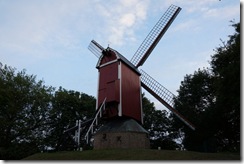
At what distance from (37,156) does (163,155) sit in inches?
359

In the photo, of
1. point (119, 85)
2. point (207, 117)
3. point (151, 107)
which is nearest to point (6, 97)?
point (119, 85)

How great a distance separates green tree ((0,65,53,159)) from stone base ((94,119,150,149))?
13961 millimetres

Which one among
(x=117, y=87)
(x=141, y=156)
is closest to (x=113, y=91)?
(x=117, y=87)

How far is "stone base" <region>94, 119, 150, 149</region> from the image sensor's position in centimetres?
2414

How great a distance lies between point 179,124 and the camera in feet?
125

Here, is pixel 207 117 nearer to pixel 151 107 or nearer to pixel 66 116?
pixel 151 107

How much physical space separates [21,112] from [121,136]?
1870 cm

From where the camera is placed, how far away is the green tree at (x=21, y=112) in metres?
35.4

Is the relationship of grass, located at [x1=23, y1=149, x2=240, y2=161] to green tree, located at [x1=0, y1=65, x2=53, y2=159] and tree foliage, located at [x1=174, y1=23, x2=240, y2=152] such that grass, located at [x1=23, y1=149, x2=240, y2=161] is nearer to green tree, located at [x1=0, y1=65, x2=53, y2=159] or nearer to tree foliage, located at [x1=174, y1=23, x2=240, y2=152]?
tree foliage, located at [x1=174, y1=23, x2=240, y2=152]

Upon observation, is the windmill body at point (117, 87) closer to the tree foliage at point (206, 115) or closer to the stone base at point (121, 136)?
the stone base at point (121, 136)

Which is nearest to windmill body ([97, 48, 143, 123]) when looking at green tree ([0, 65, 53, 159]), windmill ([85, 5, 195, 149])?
windmill ([85, 5, 195, 149])

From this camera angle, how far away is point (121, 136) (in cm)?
2422

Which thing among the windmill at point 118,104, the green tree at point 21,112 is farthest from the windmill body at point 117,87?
the green tree at point 21,112

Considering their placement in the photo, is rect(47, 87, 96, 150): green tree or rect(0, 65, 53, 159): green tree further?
rect(47, 87, 96, 150): green tree
